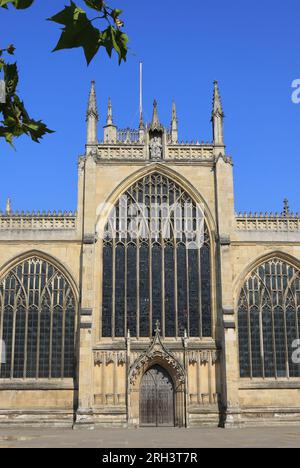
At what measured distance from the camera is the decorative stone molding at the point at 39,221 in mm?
32938

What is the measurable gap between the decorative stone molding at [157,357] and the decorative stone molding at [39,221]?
26.5 ft

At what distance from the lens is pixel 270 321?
105 ft

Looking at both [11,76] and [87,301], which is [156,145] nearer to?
[87,301]

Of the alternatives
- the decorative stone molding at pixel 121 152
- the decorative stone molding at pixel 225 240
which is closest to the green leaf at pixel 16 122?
the decorative stone molding at pixel 225 240

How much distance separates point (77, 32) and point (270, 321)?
98.4 feet

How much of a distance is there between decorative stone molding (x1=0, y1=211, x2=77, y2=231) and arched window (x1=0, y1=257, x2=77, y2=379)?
2.02 m

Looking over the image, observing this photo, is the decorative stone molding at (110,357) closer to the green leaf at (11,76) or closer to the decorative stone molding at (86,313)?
the decorative stone molding at (86,313)

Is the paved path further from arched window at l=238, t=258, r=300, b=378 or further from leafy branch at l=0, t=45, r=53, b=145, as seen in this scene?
leafy branch at l=0, t=45, r=53, b=145

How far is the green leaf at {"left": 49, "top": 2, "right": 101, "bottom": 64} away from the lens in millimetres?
3432

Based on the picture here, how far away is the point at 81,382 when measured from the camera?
97.2 feet

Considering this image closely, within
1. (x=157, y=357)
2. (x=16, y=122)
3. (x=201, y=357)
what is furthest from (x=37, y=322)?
(x=16, y=122)

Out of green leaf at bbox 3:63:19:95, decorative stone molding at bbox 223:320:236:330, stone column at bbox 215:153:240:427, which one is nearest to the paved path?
stone column at bbox 215:153:240:427

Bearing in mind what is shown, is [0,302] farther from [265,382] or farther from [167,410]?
[265,382]
